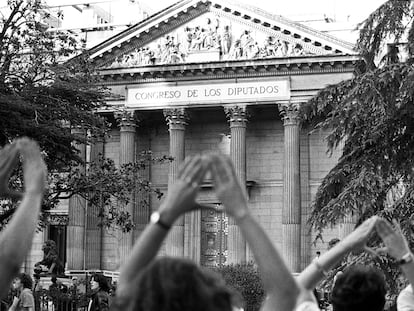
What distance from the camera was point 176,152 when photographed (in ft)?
148

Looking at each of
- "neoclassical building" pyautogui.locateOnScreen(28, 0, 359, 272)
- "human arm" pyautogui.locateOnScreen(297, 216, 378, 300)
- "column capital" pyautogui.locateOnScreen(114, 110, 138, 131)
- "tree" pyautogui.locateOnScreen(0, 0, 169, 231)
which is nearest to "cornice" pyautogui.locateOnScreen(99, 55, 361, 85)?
"neoclassical building" pyautogui.locateOnScreen(28, 0, 359, 272)

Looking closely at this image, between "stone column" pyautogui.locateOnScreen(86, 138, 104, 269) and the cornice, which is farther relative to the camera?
"stone column" pyautogui.locateOnScreen(86, 138, 104, 269)

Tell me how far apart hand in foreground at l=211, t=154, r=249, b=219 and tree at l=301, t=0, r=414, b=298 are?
1404cm

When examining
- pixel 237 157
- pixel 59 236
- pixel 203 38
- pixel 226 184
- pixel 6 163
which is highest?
pixel 203 38

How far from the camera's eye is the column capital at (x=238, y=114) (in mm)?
44938

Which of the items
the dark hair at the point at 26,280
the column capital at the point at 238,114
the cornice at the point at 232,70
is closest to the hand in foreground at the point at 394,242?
the dark hair at the point at 26,280

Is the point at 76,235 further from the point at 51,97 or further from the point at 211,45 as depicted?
the point at 51,97

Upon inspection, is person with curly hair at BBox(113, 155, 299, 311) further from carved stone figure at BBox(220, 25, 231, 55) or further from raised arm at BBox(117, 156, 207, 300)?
carved stone figure at BBox(220, 25, 231, 55)

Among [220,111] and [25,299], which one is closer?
[25,299]

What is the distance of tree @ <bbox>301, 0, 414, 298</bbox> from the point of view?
17656mm

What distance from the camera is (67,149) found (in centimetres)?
2512

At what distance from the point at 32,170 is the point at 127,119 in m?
42.9

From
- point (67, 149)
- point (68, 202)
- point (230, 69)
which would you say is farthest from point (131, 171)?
point (68, 202)

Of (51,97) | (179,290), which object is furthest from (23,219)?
(51,97)
